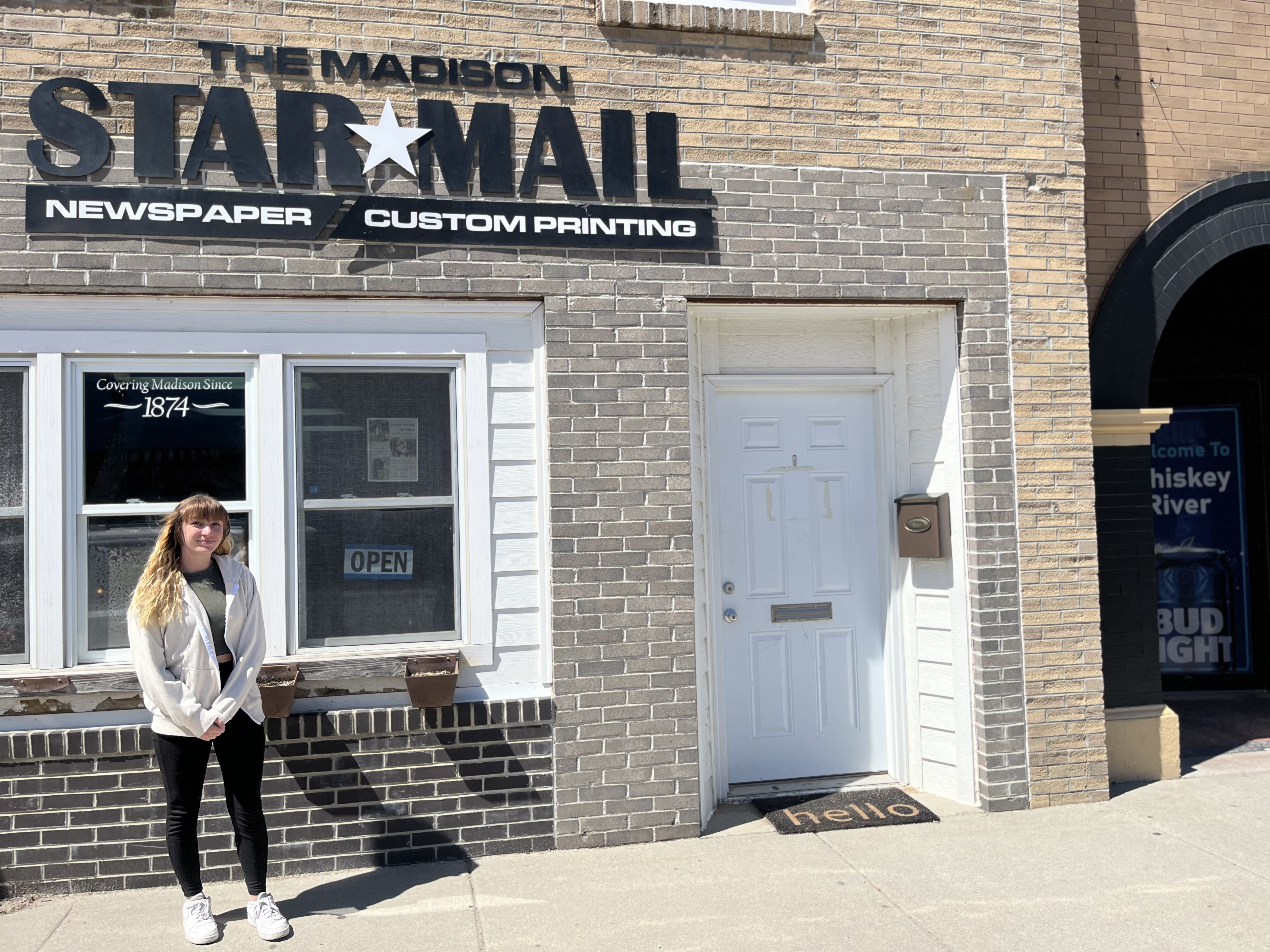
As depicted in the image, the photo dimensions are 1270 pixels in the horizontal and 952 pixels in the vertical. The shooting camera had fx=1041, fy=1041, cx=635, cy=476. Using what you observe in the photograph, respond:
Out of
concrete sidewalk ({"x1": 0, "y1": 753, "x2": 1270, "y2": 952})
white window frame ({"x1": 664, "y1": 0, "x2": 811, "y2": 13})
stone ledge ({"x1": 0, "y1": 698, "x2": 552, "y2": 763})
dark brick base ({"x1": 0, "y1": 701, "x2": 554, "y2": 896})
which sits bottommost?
concrete sidewalk ({"x1": 0, "y1": 753, "x2": 1270, "y2": 952})

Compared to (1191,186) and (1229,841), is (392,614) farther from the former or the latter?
(1191,186)

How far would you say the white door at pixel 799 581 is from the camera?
6.04 metres

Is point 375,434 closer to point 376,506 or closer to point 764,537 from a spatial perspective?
point 376,506

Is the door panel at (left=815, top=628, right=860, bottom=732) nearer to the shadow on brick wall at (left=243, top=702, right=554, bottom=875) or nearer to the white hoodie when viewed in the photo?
the shadow on brick wall at (left=243, top=702, right=554, bottom=875)

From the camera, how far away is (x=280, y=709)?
15.7 feet

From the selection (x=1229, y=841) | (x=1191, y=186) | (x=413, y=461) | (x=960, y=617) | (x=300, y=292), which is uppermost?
(x=1191, y=186)

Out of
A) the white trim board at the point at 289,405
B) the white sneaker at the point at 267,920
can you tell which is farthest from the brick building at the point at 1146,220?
the white sneaker at the point at 267,920

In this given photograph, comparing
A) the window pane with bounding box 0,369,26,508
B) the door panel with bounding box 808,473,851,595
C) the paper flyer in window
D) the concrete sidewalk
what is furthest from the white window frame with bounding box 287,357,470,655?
the door panel with bounding box 808,473,851,595

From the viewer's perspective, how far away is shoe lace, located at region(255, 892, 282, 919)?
4.21m

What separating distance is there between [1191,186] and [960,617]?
10.5 feet

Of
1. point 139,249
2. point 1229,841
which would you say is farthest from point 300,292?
point 1229,841

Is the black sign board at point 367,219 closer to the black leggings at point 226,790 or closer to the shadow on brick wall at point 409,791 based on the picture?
the black leggings at point 226,790

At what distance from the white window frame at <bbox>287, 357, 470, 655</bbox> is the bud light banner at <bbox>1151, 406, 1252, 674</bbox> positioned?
6.26 m

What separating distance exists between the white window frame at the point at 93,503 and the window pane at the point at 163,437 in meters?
0.02
